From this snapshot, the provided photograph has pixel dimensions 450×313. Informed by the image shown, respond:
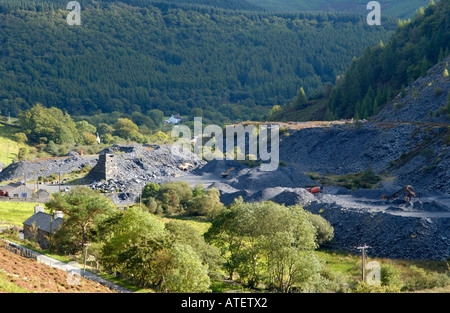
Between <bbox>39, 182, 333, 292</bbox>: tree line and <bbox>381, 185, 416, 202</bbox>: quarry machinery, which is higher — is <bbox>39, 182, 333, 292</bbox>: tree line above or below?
below

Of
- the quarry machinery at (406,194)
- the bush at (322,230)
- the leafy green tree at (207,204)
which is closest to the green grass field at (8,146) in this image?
the leafy green tree at (207,204)

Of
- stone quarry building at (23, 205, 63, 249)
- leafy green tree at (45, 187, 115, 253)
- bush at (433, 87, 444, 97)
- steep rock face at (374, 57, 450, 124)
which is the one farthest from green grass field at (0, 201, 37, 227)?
bush at (433, 87, 444, 97)

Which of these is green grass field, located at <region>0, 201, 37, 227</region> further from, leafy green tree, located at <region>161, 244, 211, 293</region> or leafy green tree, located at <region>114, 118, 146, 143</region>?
leafy green tree, located at <region>114, 118, 146, 143</region>

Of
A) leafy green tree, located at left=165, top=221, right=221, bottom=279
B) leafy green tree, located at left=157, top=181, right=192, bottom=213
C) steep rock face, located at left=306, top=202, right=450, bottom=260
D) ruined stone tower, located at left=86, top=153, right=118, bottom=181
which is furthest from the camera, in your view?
ruined stone tower, located at left=86, top=153, right=118, bottom=181

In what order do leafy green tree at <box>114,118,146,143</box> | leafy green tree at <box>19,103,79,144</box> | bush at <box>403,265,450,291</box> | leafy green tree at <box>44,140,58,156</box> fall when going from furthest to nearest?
leafy green tree at <box>114,118,146,143</box> → leafy green tree at <box>19,103,79,144</box> → leafy green tree at <box>44,140,58,156</box> → bush at <box>403,265,450,291</box>

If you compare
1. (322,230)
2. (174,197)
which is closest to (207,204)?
(174,197)

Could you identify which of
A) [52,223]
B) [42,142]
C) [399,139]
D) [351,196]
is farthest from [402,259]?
[42,142]

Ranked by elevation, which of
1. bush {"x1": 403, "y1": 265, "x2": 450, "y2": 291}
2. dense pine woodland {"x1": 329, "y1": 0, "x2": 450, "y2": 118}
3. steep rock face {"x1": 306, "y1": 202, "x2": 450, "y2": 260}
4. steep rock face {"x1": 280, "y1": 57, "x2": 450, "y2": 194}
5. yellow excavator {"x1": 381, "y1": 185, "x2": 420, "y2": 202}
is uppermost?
dense pine woodland {"x1": 329, "y1": 0, "x2": 450, "y2": 118}

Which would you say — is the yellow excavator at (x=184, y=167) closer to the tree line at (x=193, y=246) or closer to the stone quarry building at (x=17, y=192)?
the stone quarry building at (x=17, y=192)

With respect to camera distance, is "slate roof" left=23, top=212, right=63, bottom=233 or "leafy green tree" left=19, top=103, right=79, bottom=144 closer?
"slate roof" left=23, top=212, right=63, bottom=233
